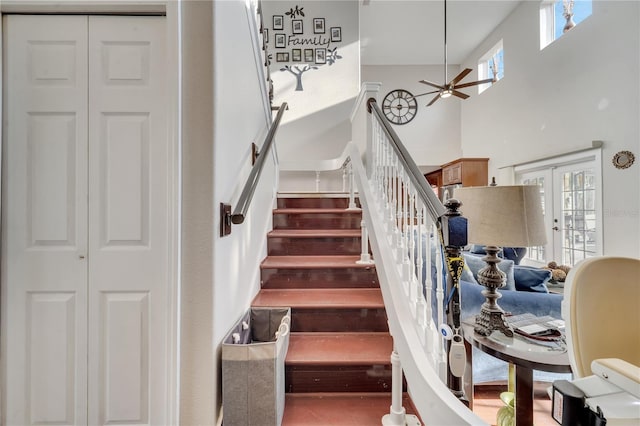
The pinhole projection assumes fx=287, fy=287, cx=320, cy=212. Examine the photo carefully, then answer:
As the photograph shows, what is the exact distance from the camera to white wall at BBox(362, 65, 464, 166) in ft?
22.0

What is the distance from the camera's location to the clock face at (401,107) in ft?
22.0

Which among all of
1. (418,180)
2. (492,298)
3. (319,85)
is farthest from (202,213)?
(319,85)

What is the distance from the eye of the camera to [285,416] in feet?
4.71

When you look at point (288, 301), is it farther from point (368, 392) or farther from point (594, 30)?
point (594, 30)

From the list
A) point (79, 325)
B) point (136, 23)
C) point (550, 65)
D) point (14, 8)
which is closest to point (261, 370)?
point (79, 325)

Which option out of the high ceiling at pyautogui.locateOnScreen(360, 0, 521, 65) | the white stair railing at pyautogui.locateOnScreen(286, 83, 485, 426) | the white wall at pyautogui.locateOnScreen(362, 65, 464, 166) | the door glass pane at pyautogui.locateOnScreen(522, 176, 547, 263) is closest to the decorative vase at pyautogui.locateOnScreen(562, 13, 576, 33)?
the high ceiling at pyautogui.locateOnScreen(360, 0, 521, 65)

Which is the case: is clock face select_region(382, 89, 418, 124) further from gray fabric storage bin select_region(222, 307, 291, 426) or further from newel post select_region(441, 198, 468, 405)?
gray fabric storage bin select_region(222, 307, 291, 426)

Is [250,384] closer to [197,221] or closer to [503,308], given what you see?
[197,221]

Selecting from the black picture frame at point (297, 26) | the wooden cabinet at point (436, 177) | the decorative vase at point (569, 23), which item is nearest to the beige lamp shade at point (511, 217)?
the black picture frame at point (297, 26)

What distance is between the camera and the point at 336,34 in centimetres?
425

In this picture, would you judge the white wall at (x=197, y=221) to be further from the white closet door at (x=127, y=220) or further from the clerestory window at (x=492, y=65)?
the clerestory window at (x=492, y=65)

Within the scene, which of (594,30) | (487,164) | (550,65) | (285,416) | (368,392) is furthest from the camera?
(487,164)

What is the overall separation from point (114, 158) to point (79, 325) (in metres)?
0.73

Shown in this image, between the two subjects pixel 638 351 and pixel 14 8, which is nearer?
pixel 638 351
